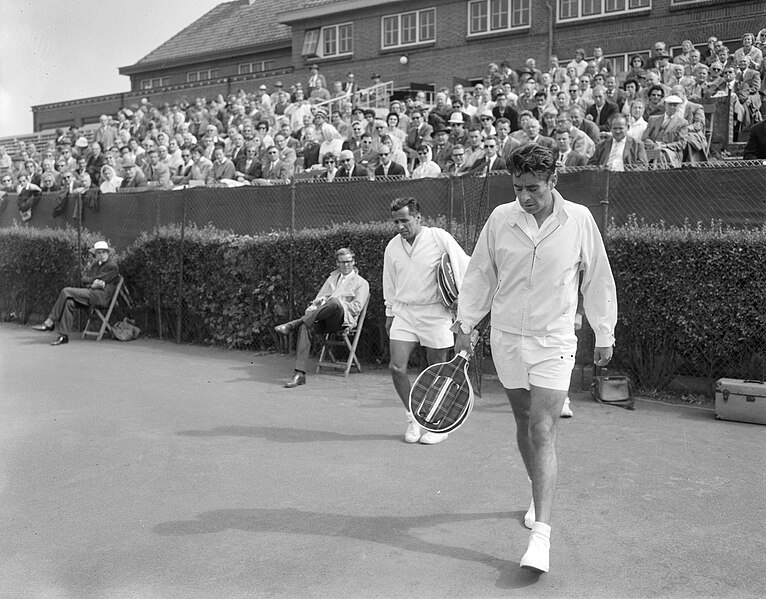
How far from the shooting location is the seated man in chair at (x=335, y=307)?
33.7ft

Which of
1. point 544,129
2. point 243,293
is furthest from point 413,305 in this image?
point 544,129

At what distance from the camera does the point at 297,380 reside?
10.1m

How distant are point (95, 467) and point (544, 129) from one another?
33.6 feet

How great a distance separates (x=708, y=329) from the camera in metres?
8.66

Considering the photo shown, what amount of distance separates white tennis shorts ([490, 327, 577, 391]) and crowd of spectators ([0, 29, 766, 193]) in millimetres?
5488

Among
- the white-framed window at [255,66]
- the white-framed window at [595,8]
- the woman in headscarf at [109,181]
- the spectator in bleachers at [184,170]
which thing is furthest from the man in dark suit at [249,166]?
the white-framed window at [255,66]

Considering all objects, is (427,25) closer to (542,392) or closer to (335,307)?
(335,307)

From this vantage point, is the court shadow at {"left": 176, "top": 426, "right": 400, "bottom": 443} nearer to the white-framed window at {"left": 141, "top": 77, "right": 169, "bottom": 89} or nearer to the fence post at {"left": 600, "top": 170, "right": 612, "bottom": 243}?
the fence post at {"left": 600, "top": 170, "right": 612, "bottom": 243}

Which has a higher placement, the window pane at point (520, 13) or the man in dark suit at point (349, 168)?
the window pane at point (520, 13)

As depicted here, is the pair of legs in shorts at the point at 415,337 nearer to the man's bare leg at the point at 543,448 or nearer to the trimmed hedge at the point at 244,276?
the man's bare leg at the point at 543,448

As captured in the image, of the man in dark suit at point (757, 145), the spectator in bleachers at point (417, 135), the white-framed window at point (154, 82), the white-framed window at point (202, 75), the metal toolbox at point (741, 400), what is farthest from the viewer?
the white-framed window at point (154, 82)

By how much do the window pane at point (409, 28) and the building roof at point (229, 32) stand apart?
19.1 feet

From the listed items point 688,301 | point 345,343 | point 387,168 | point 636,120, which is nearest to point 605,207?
point 688,301

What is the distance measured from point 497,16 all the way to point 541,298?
2454cm
